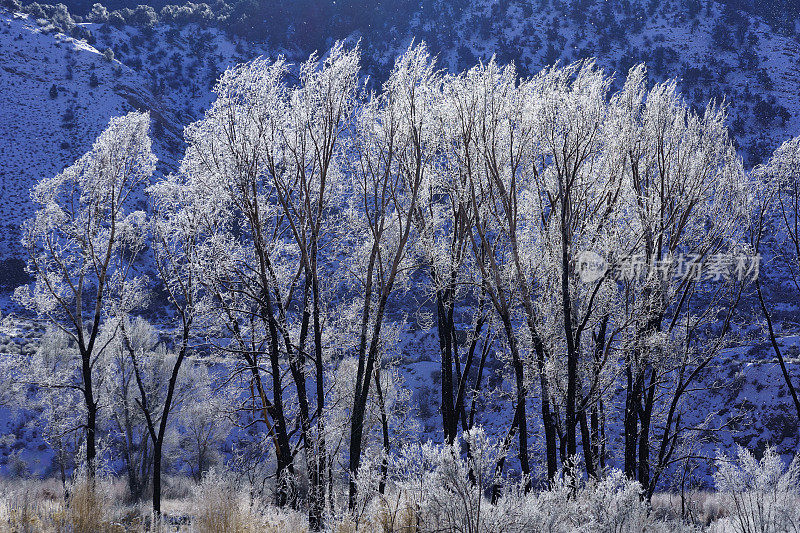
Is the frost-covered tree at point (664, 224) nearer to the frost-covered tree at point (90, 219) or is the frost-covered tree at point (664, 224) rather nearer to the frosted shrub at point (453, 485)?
the frosted shrub at point (453, 485)

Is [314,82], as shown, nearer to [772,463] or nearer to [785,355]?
[772,463]

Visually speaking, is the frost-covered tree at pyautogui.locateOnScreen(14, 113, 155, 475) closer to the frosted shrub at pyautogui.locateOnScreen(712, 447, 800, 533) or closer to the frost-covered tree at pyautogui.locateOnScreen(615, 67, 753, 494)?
the frost-covered tree at pyautogui.locateOnScreen(615, 67, 753, 494)

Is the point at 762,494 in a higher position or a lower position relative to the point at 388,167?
lower

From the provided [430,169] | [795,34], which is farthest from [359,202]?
[795,34]

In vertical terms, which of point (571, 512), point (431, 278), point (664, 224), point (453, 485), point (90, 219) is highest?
point (90, 219)

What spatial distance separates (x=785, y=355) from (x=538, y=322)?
2236 centimetres

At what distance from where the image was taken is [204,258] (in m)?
9.59

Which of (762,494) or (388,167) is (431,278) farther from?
(762,494)

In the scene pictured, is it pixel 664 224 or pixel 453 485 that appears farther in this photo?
pixel 664 224

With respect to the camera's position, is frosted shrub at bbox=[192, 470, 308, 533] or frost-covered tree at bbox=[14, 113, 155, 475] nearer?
frosted shrub at bbox=[192, 470, 308, 533]

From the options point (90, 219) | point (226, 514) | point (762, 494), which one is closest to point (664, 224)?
point (762, 494)

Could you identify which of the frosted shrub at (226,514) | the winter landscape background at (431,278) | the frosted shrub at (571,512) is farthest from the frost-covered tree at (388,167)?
the frosted shrub at (571,512)

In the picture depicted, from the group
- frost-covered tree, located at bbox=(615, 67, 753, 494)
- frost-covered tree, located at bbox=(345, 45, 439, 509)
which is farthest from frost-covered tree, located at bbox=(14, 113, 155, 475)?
frost-covered tree, located at bbox=(615, 67, 753, 494)

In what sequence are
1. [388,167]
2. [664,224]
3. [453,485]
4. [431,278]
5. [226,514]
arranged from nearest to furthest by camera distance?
[453,485]
[226,514]
[388,167]
[664,224]
[431,278]
